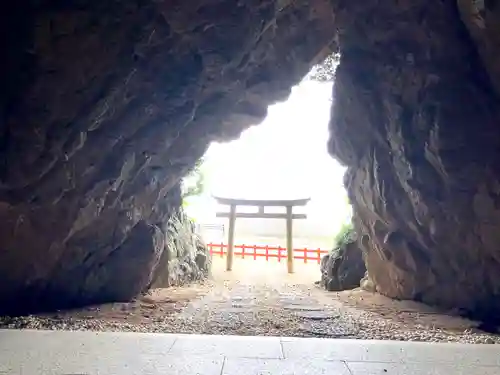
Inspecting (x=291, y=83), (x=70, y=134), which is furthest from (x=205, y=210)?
(x=70, y=134)

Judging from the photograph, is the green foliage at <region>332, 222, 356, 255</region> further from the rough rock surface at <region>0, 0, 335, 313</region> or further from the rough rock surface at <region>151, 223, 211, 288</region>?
the rough rock surface at <region>0, 0, 335, 313</region>

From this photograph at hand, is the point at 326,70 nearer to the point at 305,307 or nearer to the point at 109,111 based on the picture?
the point at 305,307

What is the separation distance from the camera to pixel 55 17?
3158mm

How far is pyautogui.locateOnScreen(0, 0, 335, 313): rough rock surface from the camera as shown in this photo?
322 centimetres

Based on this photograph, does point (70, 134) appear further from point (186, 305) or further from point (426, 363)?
point (426, 363)

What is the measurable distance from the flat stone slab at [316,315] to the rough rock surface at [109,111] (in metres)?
2.09

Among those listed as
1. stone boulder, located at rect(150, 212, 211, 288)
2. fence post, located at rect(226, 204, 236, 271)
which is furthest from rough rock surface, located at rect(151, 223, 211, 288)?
fence post, located at rect(226, 204, 236, 271)

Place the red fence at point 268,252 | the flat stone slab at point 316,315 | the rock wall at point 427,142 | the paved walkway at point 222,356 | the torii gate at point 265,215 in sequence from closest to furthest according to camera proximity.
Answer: the paved walkway at point 222,356 < the rock wall at point 427,142 < the flat stone slab at point 316,315 < the torii gate at point 265,215 < the red fence at point 268,252

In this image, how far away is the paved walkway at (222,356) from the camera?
2.15m

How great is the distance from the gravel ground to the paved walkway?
0.72m

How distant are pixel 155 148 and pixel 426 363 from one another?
11.2 ft

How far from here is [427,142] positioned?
13.2 feet

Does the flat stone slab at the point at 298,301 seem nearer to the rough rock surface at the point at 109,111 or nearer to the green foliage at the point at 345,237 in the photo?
the rough rock surface at the point at 109,111

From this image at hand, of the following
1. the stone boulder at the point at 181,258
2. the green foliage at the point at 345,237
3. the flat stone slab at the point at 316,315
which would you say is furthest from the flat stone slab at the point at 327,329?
the green foliage at the point at 345,237
